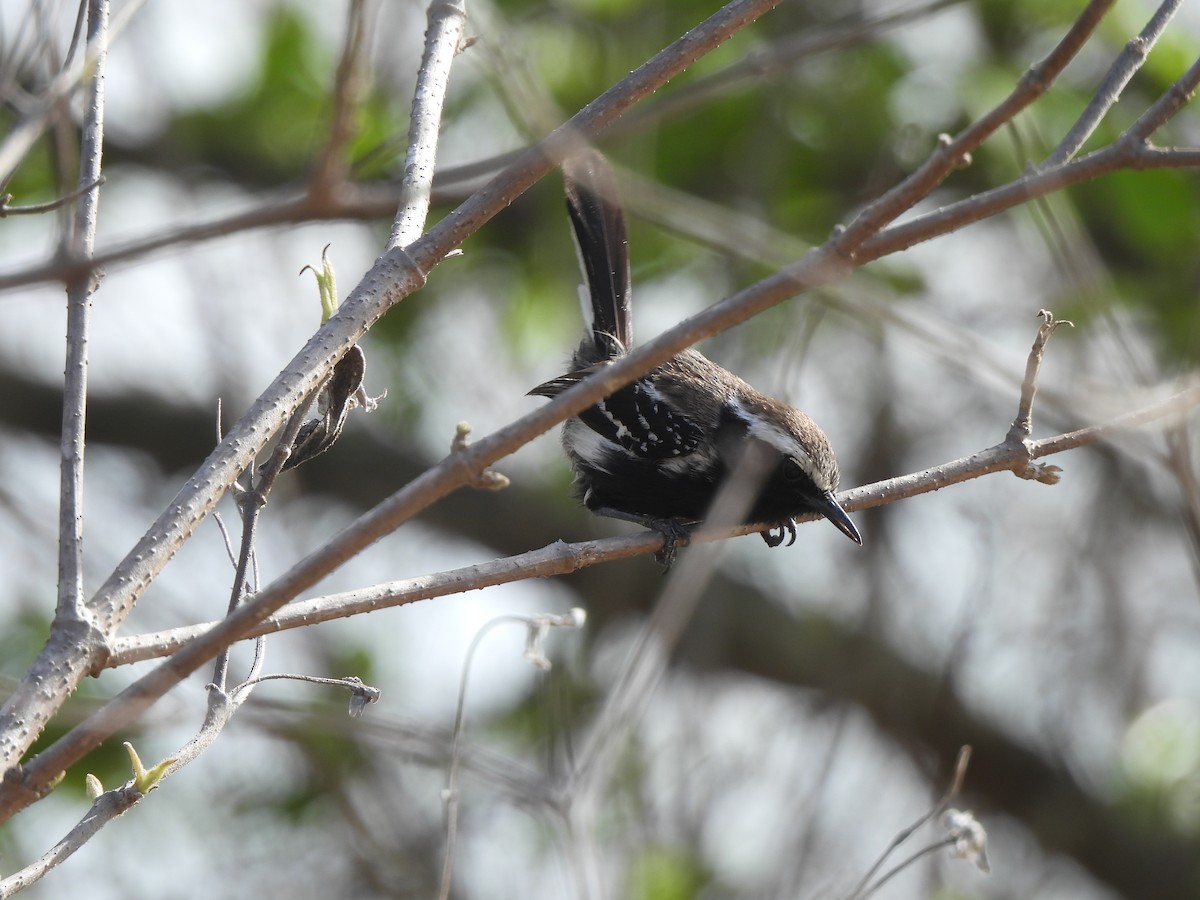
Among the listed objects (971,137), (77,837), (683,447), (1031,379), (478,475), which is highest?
(683,447)

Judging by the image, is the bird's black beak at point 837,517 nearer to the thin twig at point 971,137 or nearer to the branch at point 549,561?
the branch at point 549,561

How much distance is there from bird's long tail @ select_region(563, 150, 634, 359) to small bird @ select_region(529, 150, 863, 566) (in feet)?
0.04

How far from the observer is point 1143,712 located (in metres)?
8.24

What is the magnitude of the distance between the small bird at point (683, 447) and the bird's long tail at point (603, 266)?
1cm

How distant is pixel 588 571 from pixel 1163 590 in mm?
4083

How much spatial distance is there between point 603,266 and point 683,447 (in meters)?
1.08

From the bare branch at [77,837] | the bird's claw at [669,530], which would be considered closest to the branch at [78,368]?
the bare branch at [77,837]

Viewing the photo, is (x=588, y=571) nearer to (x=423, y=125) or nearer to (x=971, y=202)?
(x=423, y=125)

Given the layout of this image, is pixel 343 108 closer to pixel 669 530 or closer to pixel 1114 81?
pixel 1114 81

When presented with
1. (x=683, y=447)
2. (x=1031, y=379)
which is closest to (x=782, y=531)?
(x=683, y=447)

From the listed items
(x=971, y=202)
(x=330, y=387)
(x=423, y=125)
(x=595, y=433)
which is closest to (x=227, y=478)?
(x=330, y=387)

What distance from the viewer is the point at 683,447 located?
472 cm

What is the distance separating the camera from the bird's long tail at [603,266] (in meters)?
5.31

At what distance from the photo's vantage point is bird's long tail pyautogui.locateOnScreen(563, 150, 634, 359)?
5309mm
